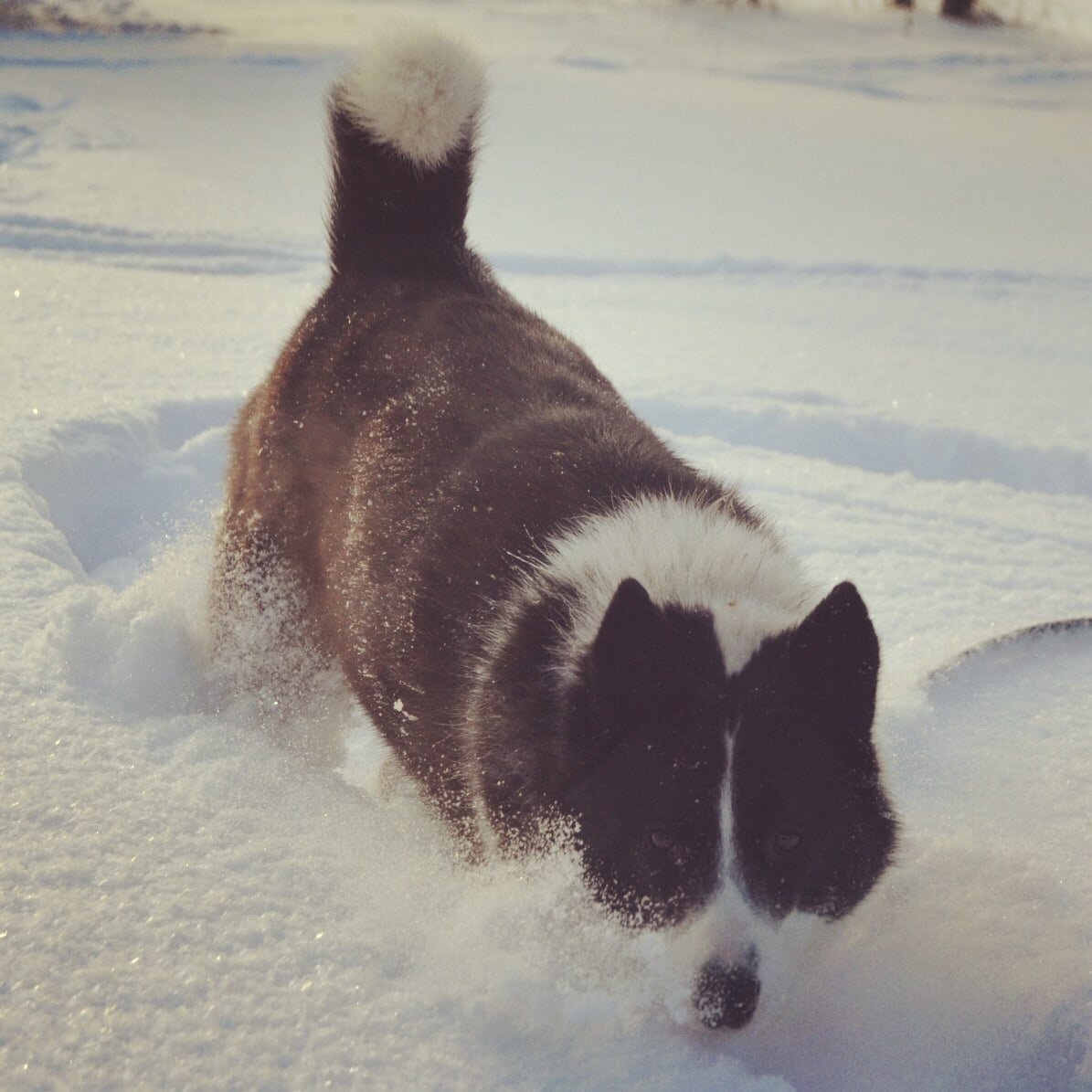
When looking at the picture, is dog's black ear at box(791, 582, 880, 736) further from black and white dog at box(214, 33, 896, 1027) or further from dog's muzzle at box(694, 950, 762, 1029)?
dog's muzzle at box(694, 950, 762, 1029)

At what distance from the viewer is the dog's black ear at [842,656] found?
178cm

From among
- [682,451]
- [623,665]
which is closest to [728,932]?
[623,665]

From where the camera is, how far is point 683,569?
1.98m

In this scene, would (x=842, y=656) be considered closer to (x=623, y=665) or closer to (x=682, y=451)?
(x=623, y=665)

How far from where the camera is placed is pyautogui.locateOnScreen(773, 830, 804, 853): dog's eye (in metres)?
1.72

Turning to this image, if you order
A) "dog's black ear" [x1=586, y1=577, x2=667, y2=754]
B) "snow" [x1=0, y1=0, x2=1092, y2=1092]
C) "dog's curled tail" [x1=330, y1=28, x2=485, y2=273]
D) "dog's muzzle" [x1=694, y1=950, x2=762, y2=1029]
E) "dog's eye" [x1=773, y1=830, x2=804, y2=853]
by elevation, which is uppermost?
"dog's curled tail" [x1=330, y1=28, x2=485, y2=273]

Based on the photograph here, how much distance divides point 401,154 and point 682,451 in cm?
173

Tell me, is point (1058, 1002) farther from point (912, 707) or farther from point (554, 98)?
point (554, 98)

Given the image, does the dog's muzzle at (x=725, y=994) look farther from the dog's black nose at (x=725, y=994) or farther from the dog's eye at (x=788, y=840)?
the dog's eye at (x=788, y=840)

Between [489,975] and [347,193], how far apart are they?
210 centimetres

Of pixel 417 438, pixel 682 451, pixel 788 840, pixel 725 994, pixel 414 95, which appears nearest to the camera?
pixel 725 994

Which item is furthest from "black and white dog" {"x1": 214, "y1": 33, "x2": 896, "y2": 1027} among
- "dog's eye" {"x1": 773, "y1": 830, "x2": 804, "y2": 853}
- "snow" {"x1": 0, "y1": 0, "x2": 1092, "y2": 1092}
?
"snow" {"x1": 0, "y1": 0, "x2": 1092, "y2": 1092}

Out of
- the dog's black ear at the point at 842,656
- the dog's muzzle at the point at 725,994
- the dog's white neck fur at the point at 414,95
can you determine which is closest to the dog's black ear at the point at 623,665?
the dog's black ear at the point at 842,656

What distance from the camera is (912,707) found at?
9.19 ft
